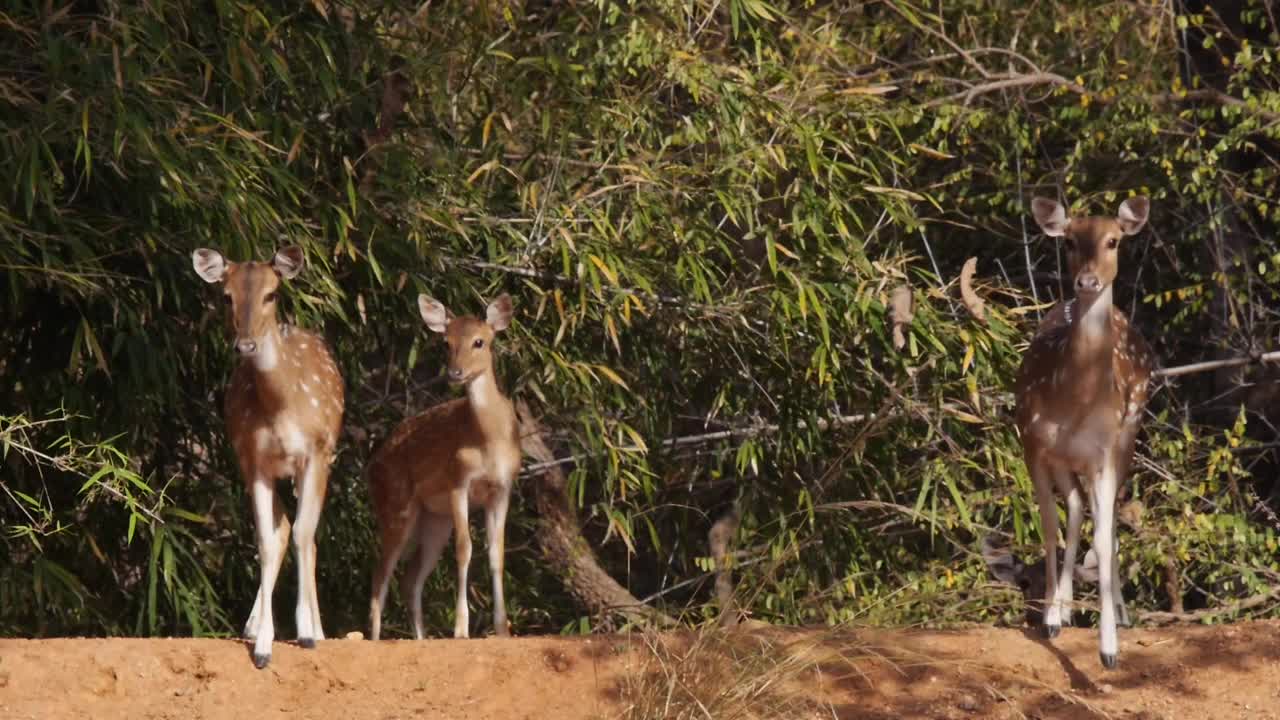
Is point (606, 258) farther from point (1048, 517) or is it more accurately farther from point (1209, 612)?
point (1209, 612)

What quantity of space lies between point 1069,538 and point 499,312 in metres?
2.67

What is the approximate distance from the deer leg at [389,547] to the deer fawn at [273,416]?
1014mm

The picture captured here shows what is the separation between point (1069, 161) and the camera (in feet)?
36.9

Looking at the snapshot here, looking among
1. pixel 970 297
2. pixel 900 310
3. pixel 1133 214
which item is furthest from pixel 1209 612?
pixel 1133 214

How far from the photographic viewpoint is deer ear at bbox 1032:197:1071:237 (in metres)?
7.99

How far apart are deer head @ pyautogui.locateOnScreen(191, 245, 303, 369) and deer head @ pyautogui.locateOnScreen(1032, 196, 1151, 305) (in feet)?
9.97

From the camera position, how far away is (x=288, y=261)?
26.0 feet

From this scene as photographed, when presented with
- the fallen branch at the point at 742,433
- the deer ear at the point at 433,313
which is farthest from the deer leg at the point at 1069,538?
the deer ear at the point at 433,313

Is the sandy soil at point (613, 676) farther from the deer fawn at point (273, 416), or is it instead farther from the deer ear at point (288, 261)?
the deer ear at point (288, 261)

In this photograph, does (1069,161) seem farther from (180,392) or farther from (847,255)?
(180,392)

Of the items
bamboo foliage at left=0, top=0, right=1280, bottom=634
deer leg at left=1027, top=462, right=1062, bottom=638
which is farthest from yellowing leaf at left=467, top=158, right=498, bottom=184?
deer leg at left=1027, top=462, right=1062, bottom=638

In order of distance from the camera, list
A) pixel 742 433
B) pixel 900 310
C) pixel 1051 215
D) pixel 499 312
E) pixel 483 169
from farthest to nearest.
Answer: pixel 742 433, pixel 900 310, pixel 483 169, pixel 499 312, pixel 1051 215

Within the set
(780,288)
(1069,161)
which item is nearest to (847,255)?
(780,288)

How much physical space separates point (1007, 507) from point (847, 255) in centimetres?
164
